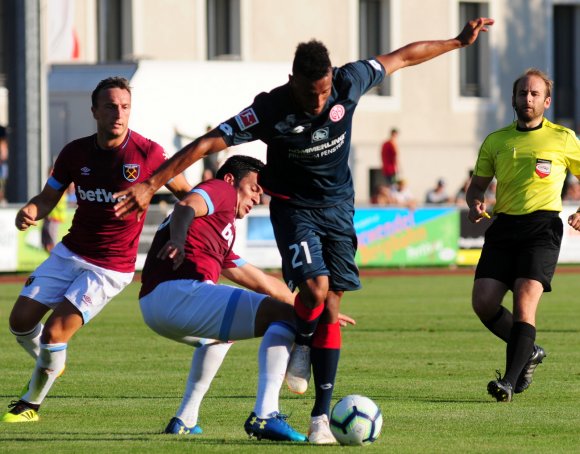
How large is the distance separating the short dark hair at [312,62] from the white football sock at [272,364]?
1.42 meters

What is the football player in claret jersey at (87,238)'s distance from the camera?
9555mm

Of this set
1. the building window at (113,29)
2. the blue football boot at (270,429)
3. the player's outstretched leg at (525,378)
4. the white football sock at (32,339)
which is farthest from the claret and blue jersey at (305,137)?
the building window at (113,29)

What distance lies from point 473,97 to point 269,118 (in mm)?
32785

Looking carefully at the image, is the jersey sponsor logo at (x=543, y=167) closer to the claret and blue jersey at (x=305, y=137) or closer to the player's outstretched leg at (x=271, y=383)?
the claret and blue jersey at (x=305, y=137)

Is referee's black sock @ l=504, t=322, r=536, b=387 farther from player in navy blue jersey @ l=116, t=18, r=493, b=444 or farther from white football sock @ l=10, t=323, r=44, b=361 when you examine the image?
white football sock @ l=10, t=323, r=44, b=361

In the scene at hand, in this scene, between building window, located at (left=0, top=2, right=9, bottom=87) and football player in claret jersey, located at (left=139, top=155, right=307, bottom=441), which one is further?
building window, located at (left=0, top=2, right=9, bottom=87)

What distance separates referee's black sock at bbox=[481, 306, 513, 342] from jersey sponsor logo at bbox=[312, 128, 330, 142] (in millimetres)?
3083

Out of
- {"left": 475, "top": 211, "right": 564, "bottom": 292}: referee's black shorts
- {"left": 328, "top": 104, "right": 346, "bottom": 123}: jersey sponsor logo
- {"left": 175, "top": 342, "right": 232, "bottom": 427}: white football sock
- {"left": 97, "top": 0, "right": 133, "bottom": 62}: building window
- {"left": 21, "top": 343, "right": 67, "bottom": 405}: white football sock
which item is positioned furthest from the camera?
{"left": 97, "top": 0, "right": 133, "bottom": 62}: building window

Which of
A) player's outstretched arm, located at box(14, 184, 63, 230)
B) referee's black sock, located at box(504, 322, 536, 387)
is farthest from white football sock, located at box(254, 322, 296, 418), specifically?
referee's black sock, located at box(504, 322, 536, 387)

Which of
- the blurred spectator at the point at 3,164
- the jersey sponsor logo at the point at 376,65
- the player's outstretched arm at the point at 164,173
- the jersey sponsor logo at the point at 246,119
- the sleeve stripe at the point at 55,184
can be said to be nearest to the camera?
the player's outstretched arm at the point at 164,173

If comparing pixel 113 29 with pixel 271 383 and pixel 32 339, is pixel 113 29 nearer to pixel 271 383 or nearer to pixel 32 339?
pixel 32 339

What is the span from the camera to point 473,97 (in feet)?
133

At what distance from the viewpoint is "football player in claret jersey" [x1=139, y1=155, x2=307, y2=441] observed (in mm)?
8328

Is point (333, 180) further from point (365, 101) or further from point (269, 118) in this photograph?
point (365, 101)
